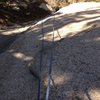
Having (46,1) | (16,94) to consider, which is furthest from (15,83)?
(46,1)

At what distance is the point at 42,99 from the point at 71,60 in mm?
1681

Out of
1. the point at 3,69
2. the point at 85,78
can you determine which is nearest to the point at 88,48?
the point at 85,78

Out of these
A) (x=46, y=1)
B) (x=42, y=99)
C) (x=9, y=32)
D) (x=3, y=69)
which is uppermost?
(x=42, y=99)

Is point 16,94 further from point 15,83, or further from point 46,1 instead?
point 46,1

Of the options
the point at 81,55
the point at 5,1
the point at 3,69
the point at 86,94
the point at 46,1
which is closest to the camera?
the point at 86,94

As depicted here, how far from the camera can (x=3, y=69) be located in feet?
30.5

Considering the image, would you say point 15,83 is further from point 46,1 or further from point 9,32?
point 46,1

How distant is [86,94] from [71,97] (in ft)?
1.05

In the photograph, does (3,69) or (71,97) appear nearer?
(71,97)

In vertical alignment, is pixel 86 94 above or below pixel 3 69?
above

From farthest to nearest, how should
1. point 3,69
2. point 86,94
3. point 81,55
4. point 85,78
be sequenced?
point 3,69 → point 81,55 → point 85,78 → point 86,94

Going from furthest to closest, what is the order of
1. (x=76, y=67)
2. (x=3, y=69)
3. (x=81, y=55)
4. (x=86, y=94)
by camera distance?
(x=3, y=69)
(x=81, y=55)
(x=76, y=67)
(x=86, y=94)

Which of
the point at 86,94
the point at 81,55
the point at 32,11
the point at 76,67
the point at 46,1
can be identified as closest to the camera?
the point at 86,94

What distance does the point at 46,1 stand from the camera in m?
24.5
